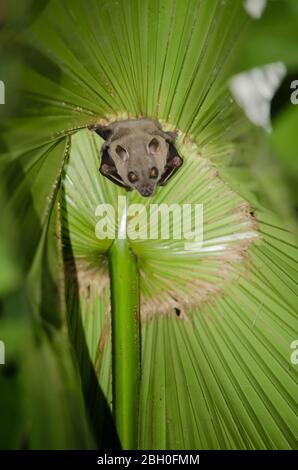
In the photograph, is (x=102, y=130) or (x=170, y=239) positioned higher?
(x=102, y=130)

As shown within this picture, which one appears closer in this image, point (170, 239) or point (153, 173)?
point (153, 173)

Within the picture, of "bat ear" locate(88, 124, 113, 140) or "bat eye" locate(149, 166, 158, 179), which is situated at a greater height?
"bat ear" locate(88, 124, 113, 140)


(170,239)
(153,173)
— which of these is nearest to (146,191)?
(153,173)

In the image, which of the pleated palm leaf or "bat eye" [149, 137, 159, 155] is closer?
the pleated palm leaf

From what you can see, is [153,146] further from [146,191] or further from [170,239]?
[170,239]

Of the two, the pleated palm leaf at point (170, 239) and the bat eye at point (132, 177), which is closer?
the pleated palm leaf at point (170, 239)
